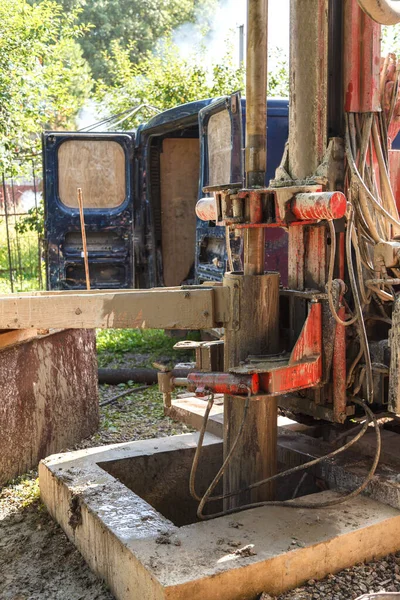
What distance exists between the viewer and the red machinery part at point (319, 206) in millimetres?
3135

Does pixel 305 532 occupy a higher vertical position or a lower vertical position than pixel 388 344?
lower

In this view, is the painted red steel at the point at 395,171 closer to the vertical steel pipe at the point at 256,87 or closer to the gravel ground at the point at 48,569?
the vertical steel pipe at the point at 256,87

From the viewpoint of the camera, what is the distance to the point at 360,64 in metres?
3.70

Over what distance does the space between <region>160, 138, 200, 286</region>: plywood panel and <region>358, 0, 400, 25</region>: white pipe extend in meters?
5.77

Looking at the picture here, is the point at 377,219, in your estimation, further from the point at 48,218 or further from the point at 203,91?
the point at 203,91

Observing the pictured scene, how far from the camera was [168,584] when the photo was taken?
276 cm

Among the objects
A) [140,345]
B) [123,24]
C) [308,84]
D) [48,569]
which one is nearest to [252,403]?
[48,569]

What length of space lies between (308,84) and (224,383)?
149 cm

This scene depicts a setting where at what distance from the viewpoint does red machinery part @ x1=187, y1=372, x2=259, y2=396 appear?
10.4ft

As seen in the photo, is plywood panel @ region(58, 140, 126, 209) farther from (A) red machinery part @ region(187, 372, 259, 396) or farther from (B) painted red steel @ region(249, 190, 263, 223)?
(A) red machinery part @ region(187, 372, 259, 396)

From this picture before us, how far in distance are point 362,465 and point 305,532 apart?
26.8 inches

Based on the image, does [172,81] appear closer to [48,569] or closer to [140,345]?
[140,345]

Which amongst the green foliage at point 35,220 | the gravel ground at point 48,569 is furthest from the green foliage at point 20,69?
the gravel ground at point 48,569

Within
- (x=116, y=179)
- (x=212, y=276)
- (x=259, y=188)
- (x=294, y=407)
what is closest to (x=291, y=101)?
(x=259, y=188)
